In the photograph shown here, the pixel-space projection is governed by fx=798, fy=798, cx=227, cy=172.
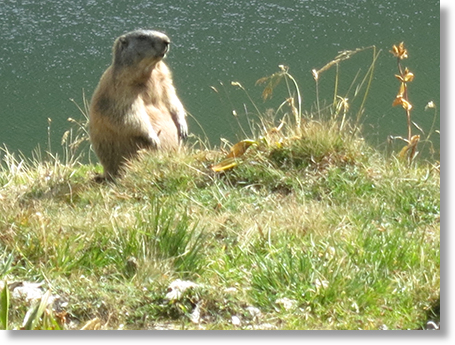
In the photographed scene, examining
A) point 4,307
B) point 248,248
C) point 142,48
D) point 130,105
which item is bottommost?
point 130,105

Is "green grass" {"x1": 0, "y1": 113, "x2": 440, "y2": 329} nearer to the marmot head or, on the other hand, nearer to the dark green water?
the marmot head

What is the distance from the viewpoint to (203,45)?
1417 cm

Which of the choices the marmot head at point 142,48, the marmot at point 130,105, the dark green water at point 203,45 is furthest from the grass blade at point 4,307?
the dark green water at point 203,45

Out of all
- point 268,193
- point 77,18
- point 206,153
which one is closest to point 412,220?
point 268,193

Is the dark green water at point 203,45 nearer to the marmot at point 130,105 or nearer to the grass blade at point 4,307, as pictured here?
the marmot at point 130,105

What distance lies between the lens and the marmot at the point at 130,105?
6832 mm

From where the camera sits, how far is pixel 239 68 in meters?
13.4

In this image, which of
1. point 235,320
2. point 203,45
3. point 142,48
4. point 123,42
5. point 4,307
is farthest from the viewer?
point 203,45

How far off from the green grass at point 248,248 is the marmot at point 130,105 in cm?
159

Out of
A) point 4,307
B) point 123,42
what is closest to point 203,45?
point 123,42

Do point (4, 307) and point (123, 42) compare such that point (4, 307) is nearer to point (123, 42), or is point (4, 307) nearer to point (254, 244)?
point (254, 244)

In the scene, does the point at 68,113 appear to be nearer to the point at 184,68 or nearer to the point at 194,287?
the point at 184,68

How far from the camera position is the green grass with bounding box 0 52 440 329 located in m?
3.36

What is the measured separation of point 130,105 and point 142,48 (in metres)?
0.50
